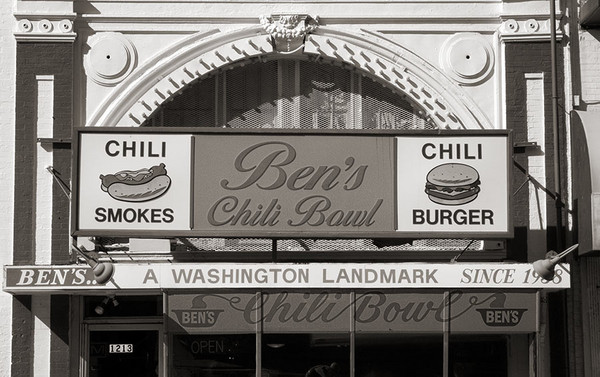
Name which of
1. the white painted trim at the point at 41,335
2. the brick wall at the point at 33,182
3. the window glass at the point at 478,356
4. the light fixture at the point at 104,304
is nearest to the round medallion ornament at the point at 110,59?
the brick wall at the point at 33,182

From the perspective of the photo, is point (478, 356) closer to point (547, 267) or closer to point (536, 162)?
point (547, 267)

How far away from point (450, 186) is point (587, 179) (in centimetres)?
210

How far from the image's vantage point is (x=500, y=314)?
17.5 metres

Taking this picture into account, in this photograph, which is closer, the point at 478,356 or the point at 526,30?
the point at 478,356

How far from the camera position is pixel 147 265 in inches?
687

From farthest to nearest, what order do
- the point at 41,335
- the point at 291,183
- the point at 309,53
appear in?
the point at 309,53 → the point at 41,335 → the point at 291,183

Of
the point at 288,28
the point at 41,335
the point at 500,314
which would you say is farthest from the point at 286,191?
the point at 41,335

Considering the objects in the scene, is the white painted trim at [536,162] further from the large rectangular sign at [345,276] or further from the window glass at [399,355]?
the window glass at [399,355]

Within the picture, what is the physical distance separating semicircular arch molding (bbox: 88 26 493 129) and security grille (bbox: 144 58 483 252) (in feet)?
0.95

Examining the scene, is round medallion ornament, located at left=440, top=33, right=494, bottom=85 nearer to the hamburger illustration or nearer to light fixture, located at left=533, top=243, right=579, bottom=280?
the hamburger illustration

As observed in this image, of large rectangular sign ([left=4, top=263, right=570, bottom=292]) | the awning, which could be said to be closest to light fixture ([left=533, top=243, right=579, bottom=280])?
large rectangular sign ([left=4, top=263, right=570, bottom=292])

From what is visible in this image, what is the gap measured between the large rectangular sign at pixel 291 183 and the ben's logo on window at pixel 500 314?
37.7 inches

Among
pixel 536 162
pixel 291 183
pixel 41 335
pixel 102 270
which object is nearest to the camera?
pixel 102 270

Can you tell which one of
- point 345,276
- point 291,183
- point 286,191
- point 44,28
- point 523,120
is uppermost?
point 44,28
